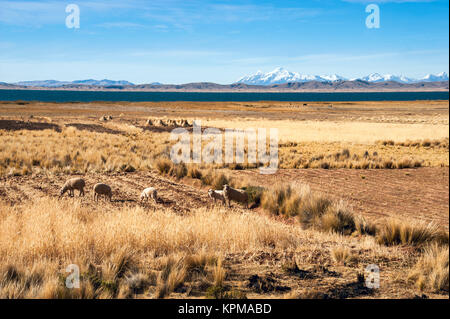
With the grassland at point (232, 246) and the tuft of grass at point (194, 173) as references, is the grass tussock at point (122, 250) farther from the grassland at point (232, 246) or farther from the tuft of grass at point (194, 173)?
the tuft of grass at point (194, 173)

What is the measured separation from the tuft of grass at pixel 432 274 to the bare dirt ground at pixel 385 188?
249 cm

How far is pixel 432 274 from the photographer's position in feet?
18.5

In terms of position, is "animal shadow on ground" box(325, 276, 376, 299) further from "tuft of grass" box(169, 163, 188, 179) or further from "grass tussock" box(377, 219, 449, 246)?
"tuft of grass" box(169, 163, 188, 179)

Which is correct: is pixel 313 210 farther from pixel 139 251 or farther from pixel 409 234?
pixel 139 251

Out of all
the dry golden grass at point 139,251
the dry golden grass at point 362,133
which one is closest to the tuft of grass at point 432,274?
the dry golden grass at point 139,251

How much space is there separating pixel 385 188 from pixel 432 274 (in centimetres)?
950

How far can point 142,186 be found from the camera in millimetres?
15500

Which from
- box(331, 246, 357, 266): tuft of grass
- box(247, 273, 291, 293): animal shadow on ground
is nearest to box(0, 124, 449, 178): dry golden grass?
box(331, 246, 357, 266): tuft of grass

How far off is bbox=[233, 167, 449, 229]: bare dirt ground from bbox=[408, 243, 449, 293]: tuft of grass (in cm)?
249

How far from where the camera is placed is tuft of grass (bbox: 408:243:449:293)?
5590mm

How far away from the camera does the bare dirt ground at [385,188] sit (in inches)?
429

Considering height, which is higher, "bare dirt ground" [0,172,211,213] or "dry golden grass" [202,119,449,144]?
"dry golden grass" [202,119,449,144]

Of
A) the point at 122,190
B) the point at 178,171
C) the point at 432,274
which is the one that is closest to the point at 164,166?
the point at 178,171
